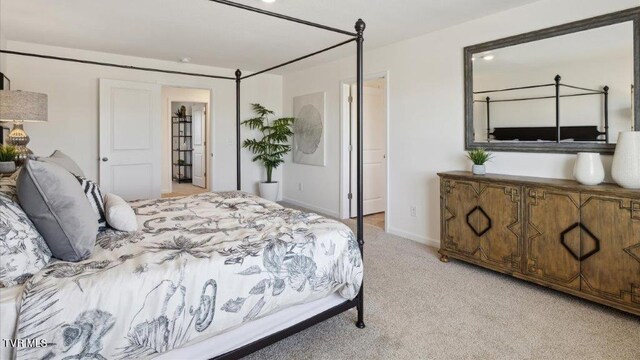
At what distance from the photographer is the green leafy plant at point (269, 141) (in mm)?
5777

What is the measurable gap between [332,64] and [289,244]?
3.96 m

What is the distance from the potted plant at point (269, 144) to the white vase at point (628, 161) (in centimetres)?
425

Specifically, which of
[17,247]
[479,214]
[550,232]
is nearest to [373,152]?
[479,214]

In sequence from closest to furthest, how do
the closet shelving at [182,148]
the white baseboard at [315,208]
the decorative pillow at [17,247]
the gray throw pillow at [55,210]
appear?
1. the decorative pillow at [17,247]
2. the gray throw pillow at [55,210]
3. the white baseboard at [315,208]
4. the closet shelving at [182,148]

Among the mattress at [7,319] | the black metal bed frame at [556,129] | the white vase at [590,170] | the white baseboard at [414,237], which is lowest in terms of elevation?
the white baseboard at [414,237]

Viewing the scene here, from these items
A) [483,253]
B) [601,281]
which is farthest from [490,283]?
[601,281]

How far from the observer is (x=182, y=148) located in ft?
30.8

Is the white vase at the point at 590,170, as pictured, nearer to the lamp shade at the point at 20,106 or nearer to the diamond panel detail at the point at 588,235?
the diamond panel detail at the point at 588,235

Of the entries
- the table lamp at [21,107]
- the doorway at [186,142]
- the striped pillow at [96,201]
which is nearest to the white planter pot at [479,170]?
the striped pillow at [96,201]

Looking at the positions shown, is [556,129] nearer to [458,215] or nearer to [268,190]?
[458,215]

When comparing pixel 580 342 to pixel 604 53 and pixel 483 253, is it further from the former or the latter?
pixel 604 53

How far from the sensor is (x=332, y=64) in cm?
513

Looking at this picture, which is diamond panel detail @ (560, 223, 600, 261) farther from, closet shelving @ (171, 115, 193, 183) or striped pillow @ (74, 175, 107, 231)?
closet shelving @ (171, 115, 193, 183)

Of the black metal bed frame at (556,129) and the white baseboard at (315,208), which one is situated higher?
the black metal bed frame at (556,129)
